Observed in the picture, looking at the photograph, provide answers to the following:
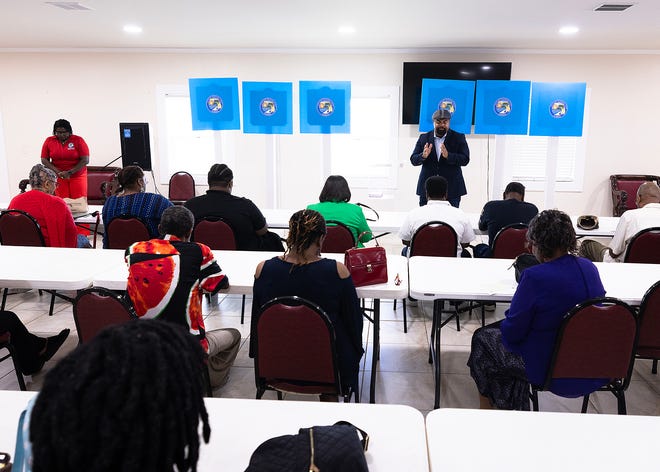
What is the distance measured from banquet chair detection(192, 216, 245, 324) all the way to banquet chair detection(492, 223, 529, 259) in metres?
1.84

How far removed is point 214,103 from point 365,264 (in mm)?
3877

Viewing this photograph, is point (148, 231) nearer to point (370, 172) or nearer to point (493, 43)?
point (370, 172)

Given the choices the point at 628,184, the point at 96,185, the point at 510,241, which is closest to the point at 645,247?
the point at 510,241

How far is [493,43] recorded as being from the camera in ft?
22.8

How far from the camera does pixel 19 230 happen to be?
372 cm

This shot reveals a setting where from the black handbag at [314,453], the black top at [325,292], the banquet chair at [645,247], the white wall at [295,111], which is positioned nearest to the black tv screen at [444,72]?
the white wall at [295,111]

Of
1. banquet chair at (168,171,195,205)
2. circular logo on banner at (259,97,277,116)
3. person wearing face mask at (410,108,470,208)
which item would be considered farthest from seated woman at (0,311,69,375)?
banquet chair at (168,171,195,205)

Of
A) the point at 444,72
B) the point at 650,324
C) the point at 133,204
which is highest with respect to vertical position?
the point at 444,72

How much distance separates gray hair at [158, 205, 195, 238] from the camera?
2.40 metres

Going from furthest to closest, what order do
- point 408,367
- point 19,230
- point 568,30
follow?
point 568,30 < point 19,230 < point 408,367

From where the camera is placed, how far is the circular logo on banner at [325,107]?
5672 mm

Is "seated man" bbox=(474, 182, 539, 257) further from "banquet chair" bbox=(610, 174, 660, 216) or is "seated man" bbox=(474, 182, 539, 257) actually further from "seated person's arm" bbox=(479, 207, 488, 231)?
"banquet chair" bbox=(610, 174, 660, 216)

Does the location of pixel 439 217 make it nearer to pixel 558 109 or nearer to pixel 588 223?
pixel 588 223

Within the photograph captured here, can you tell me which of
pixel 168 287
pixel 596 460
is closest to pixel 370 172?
pixel 168 287
